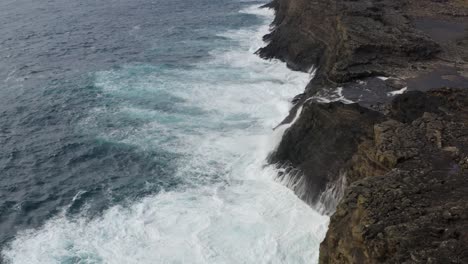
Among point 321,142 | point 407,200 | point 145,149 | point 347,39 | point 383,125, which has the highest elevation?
point 347,39

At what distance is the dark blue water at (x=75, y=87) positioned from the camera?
37062 millimetres

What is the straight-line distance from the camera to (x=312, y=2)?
186ft

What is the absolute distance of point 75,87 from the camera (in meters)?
54.8

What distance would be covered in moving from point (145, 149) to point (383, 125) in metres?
20.9

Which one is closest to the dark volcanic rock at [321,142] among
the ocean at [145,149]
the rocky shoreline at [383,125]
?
the rocky shoreline at [383,125]

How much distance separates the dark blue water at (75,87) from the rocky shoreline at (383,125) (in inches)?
454

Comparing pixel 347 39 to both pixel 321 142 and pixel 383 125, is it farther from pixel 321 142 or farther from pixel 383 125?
A: pixel 383 125

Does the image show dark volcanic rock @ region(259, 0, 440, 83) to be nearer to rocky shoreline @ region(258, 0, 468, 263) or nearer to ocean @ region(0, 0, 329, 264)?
rocky shoreline @ region(258, 0, 468, 263)

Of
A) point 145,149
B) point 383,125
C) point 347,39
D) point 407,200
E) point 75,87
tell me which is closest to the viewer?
point 407,200

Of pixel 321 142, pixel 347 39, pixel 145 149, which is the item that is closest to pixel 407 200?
pixel 321 142

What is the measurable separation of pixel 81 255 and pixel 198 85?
27054 millimetres

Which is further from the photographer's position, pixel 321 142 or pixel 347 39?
pixel 347 39

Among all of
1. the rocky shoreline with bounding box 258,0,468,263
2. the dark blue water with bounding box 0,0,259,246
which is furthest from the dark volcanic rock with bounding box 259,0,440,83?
the dark blue water with bounding box 0,0,259,246

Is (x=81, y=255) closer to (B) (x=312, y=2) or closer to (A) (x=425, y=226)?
(A) (x=425, y=226)
